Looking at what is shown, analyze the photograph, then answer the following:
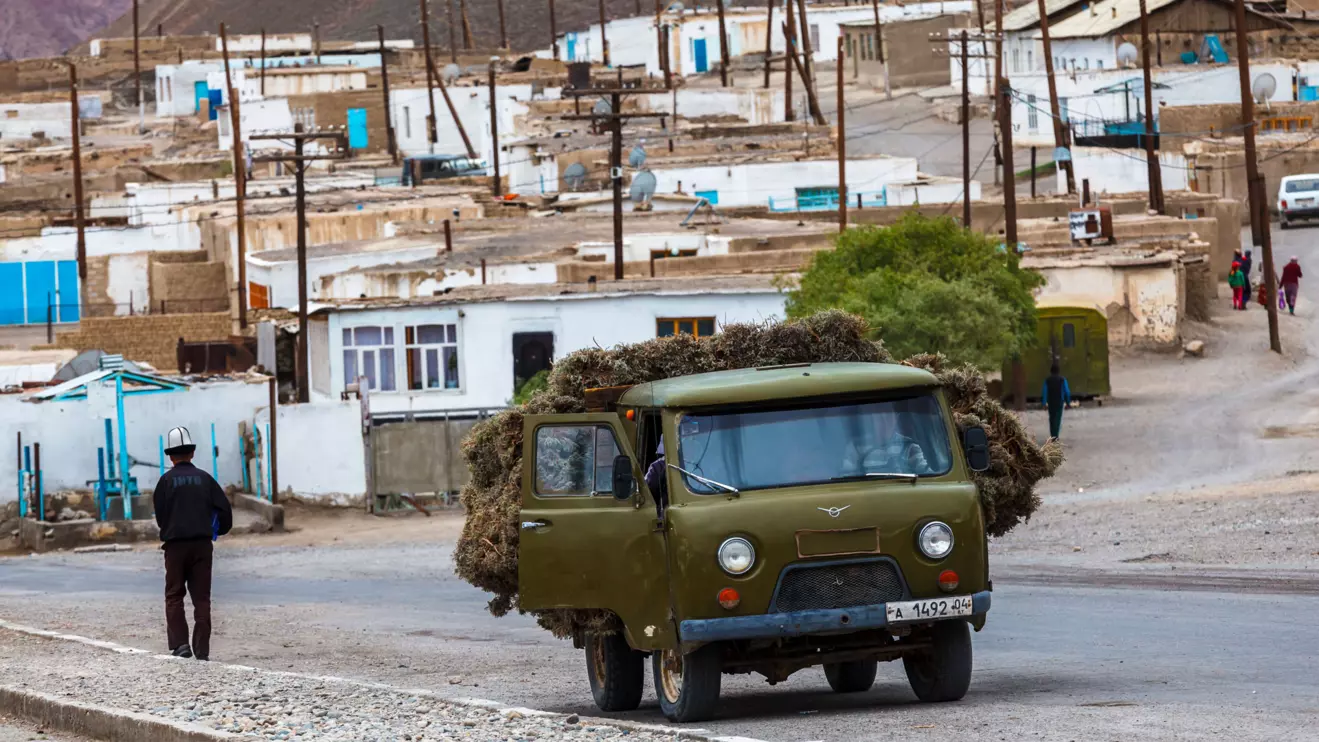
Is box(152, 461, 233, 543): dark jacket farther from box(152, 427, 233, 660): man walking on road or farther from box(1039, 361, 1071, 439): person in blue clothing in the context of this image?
box(1039, 361, 1071, 439): person in blue clothing

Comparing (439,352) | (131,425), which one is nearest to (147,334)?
(439,352)

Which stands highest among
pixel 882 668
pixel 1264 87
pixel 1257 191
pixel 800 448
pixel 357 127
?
pixel 357 127

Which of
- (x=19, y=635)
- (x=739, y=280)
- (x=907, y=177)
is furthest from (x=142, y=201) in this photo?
(x=19, y=635)

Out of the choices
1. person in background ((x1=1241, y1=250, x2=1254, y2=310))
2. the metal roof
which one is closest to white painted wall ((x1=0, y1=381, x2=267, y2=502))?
person in background ((x1=1241, y1=250, x2=1254, y2=310))

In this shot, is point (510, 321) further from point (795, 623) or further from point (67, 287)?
point (67, 287)

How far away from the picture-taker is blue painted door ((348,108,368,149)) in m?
100

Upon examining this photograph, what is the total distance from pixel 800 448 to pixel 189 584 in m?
5.34

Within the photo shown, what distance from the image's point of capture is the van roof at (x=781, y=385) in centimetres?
1130

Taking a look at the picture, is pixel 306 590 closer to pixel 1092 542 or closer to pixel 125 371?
pixel 1092 542

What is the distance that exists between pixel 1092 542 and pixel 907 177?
161 ft

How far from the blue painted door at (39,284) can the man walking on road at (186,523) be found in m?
57.4

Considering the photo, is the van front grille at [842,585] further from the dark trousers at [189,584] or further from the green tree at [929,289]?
the green tree at [929,289]

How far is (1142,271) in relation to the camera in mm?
46469

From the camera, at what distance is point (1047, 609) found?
17656mm
